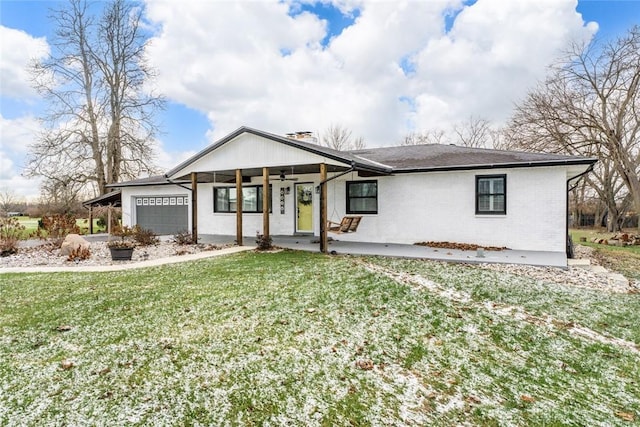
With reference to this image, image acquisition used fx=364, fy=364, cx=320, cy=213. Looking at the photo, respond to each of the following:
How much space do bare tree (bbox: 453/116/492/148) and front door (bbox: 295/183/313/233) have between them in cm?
2426

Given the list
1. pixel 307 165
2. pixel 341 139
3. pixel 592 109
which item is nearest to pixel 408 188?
pixel 307 165

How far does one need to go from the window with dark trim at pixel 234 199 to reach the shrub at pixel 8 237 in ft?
21.8

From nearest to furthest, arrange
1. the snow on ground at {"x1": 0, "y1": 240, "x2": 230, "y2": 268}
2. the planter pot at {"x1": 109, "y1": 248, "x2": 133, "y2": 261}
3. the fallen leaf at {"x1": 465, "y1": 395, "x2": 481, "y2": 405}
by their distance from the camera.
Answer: the fallen leaf at {"x1": 465, "y1": 395, "x2": 481, "y2": 405}
the snow on ground at {"x1": 0, "y1": 240, "x2": 230, "y2": 268}
the planter pot at {"x1": 109, "y1": 248, "x2": 133, "y2": 261}

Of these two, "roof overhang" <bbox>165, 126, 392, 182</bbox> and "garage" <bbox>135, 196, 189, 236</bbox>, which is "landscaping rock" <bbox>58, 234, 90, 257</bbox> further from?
"garage" <bbox>135, 196, 189, 236</bbox>

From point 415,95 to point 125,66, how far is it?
18.8m

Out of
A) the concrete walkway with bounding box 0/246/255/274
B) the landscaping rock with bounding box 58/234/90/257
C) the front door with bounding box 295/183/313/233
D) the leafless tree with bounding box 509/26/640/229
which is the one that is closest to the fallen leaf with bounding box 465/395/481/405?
the concrete walkway with bounding box 0/246/255/274

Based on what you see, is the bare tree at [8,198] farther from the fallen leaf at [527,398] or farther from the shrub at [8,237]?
the fallen leaf at [527,398]

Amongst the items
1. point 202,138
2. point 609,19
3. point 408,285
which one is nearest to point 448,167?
point 408,285

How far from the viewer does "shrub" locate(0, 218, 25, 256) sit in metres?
10.9

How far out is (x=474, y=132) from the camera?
109ft

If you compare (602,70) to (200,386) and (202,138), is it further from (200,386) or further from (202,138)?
(200,386)

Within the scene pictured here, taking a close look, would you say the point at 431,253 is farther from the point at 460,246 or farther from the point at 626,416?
the point at 626,416

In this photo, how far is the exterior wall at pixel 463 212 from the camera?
9.91 metres

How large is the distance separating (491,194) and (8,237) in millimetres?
14714
